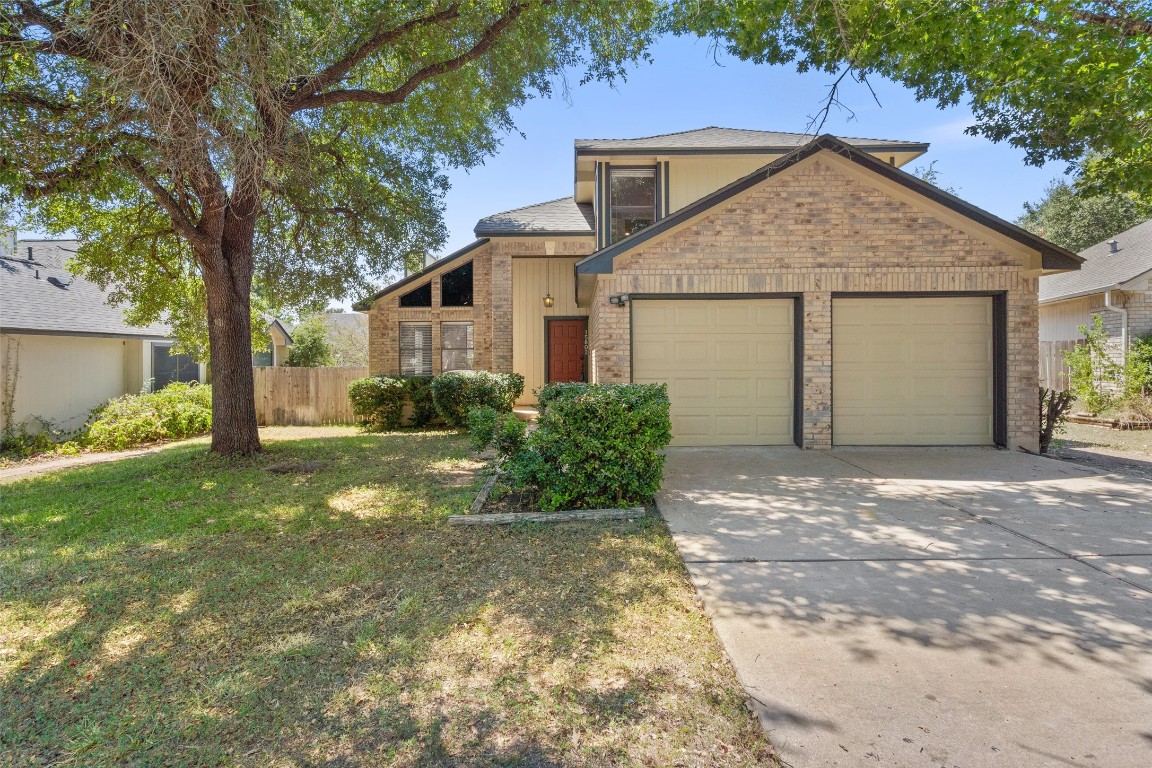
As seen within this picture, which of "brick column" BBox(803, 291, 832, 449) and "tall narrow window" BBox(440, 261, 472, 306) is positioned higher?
"tall narrow window" BBox(440, 261, 472, 306)

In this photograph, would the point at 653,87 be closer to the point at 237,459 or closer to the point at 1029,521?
the point at 1029,521

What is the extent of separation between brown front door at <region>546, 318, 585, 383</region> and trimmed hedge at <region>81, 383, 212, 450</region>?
8608 mm

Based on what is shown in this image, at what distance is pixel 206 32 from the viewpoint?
16.4 feet

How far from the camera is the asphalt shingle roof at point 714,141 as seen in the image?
11422 millimetres

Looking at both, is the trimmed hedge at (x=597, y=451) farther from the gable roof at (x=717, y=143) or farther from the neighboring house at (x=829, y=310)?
the gable roof at (x=717, y=143)

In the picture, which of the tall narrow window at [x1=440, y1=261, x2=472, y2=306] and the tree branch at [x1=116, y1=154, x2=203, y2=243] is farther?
the tall narrow window at [x1=440, y1=261, x2=472, y2=306]

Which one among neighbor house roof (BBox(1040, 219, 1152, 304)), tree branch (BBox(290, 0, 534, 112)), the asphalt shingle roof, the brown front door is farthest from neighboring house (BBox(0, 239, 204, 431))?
neighbor house roof (BBox(1040, 219, 1152, 304))

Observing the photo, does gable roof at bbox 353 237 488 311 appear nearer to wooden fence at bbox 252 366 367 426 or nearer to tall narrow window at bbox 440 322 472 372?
tall narrow window at bbox 440 322 472 372

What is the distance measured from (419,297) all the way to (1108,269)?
19326 mm

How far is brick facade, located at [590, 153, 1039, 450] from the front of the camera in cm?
839

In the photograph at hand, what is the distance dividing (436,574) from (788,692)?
2.53 metres

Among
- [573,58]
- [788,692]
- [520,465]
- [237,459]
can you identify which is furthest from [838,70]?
[237,459]

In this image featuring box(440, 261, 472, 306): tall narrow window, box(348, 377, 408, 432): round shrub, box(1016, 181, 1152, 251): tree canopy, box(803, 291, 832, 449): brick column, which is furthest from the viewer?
box(1016, 181, 1152, 251): tree canopy

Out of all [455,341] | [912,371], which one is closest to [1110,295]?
[912,371]
